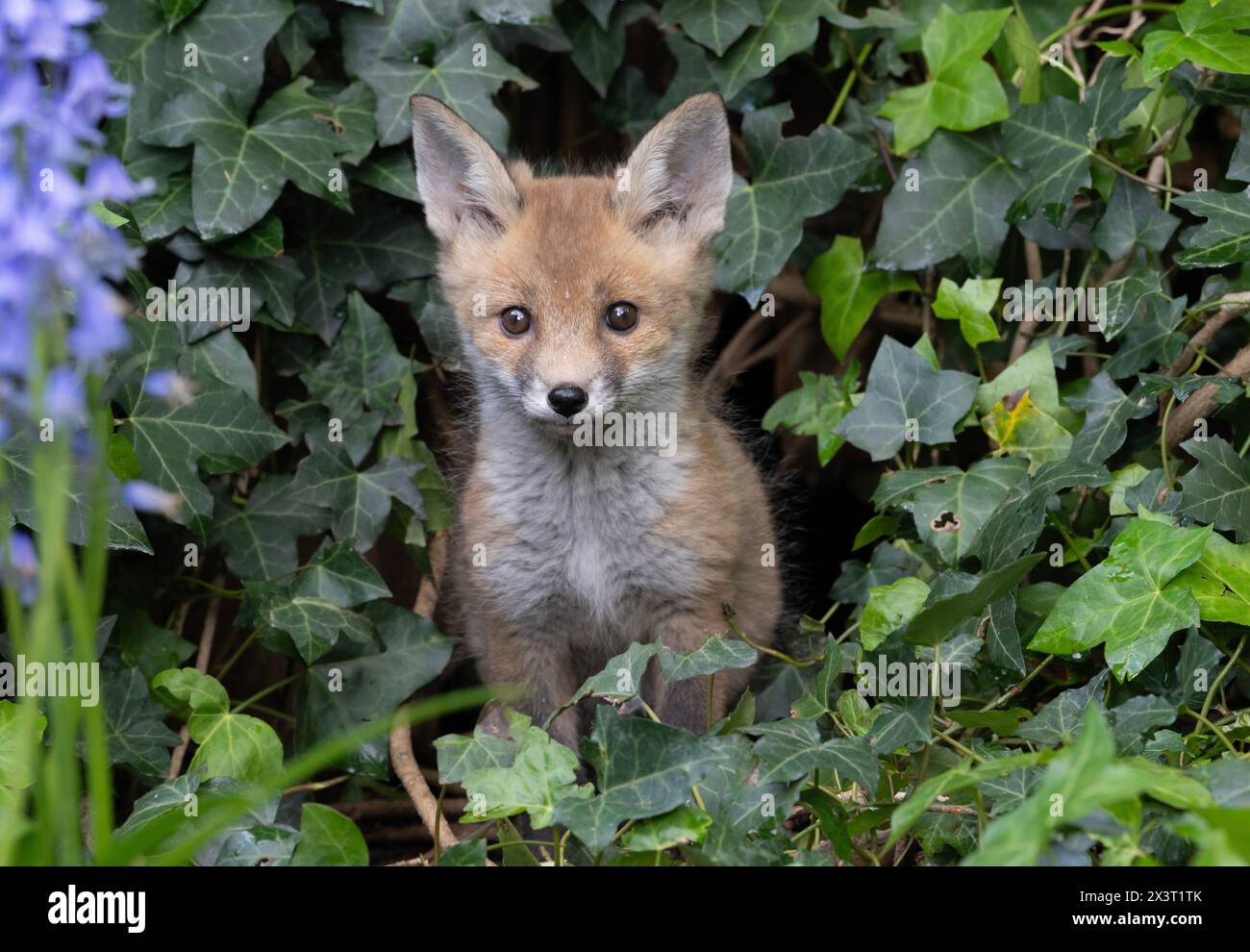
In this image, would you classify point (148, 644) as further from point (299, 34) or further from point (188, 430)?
point (299, 34)

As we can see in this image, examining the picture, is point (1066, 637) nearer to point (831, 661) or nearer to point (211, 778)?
point (831, 661)

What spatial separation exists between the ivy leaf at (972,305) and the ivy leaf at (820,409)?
12.2 inches

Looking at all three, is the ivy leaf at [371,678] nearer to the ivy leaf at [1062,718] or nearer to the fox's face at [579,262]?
the fox's face at [579,262]

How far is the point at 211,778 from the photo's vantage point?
2355 mm

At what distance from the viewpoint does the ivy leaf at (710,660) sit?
2107mm

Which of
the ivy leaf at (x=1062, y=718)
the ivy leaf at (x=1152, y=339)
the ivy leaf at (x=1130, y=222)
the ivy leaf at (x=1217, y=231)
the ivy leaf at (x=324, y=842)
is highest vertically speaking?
the ivy leaf at (x=1130, y=222)

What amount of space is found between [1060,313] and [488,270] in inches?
57.6

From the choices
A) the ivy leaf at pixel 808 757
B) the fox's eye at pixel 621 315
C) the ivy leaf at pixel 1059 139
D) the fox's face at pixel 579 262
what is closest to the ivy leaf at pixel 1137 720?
the ivy leaf at pixel 808 757

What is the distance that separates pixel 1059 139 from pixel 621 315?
120cm

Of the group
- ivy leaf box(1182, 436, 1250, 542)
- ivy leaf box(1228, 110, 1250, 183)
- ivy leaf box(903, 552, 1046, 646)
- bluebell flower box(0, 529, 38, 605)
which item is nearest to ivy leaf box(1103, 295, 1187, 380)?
ivy leaf box(1228, 110, 1250, 183)

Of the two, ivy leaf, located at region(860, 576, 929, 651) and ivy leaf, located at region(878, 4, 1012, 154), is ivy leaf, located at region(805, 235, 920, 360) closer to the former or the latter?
ivy leaf, located at region(878, 4, 1012, 154)

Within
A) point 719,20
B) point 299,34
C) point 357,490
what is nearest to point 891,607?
point 357,490

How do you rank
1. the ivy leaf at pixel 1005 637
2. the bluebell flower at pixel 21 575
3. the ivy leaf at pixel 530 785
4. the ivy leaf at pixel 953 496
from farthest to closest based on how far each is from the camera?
the ivy leaf at pixel 953 496
the ivy leaf at pixel 1005 637
the ivy leaf at pixel 530 785
the bluebell flower at pixel 21 575
